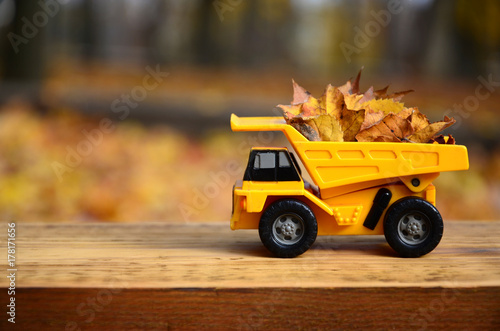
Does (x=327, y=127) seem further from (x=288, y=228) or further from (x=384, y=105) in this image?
(x=288, y=228)

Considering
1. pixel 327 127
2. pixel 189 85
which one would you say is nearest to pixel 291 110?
pixel 327 127

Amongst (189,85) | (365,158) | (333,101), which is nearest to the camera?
(365,158)

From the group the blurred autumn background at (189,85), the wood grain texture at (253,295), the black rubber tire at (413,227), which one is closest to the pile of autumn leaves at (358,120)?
the black rubber tire at (413,227)

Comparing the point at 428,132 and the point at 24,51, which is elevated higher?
the point at 24,51

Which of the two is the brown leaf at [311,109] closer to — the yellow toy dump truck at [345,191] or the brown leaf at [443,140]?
the yellow toy dump truck at [345,191]

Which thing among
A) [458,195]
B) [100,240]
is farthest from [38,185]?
[458,195]

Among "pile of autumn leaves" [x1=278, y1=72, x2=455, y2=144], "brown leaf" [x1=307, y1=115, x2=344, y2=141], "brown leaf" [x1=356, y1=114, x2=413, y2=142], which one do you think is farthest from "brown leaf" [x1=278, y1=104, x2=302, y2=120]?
"brown leaf" [x1=356, y1=114, x2=413, y2=142]

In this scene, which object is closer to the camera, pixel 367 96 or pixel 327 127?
pixel 327 127
